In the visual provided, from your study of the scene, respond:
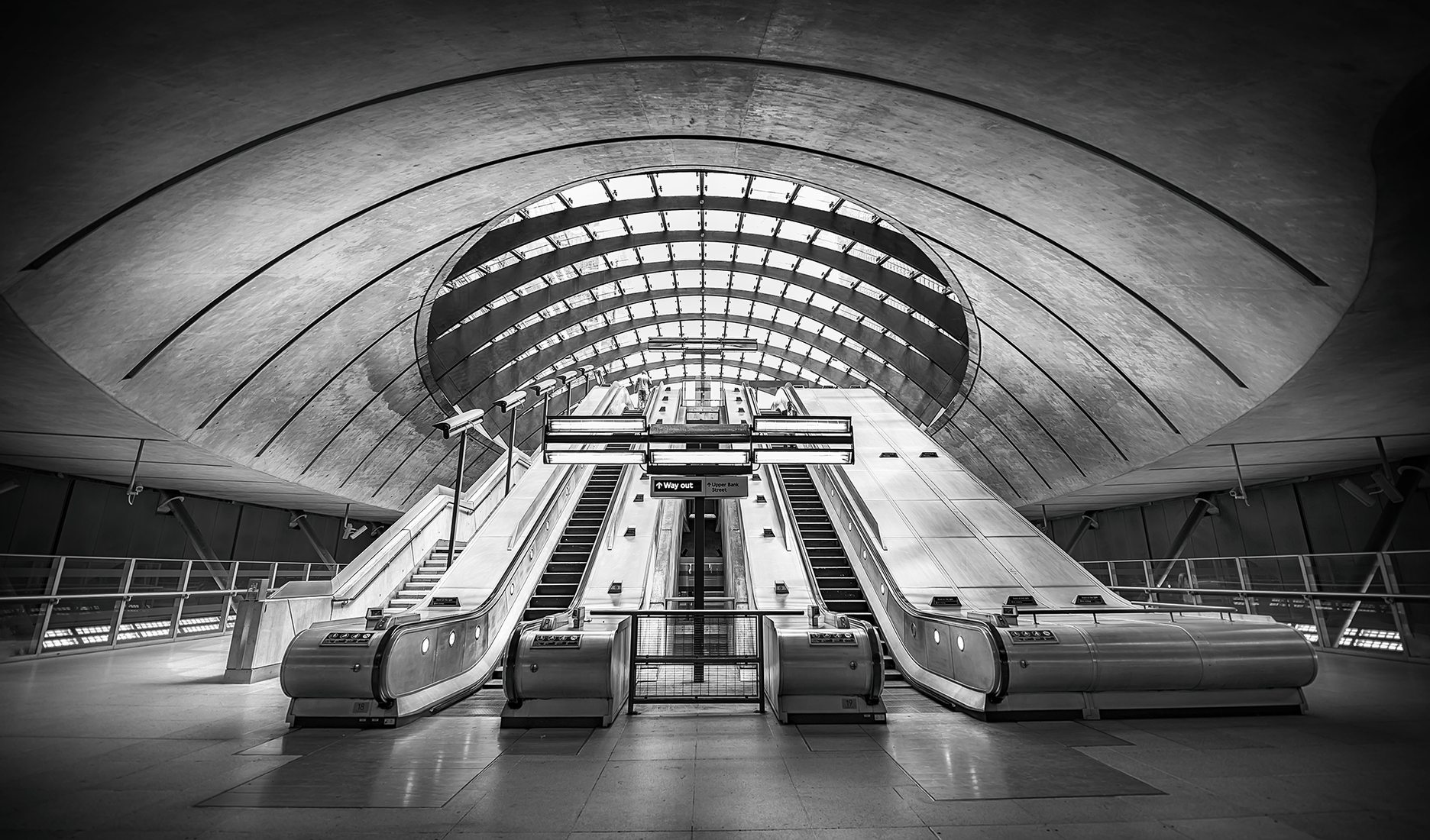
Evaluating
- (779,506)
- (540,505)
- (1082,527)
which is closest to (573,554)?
(540,505)

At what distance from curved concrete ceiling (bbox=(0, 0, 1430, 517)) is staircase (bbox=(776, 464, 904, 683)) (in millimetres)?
6522

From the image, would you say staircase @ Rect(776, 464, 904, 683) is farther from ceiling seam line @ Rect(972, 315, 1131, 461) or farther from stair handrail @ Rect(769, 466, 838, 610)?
ceiling seam line @ Rect(972, 315, 1131, 461)

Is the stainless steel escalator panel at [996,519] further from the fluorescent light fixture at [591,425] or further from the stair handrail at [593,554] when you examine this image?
the fluorescent light fixture at [591,425]

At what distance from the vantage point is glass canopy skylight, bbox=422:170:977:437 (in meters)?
21.4

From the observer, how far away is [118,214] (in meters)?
7.39

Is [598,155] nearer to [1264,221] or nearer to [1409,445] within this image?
[1264,221]

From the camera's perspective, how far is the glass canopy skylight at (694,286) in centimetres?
2138

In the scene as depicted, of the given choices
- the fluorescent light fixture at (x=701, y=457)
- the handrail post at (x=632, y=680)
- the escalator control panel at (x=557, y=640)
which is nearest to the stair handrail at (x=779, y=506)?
the fluorescent light fixture at (x=701, y=457)

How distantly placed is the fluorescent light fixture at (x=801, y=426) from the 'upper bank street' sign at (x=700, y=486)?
3.23ft

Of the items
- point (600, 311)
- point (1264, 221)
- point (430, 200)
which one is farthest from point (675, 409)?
point (1264, 221)

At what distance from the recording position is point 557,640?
699 centimetres

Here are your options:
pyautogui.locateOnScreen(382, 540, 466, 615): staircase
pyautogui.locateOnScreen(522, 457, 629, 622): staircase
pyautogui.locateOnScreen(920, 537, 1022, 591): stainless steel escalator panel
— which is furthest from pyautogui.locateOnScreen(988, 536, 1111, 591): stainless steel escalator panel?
pyautogui.locateOnScreen(382, 540, 466, 615): staircase

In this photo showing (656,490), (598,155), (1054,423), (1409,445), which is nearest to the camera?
(656,490)

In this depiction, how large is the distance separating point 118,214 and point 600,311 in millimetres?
24372
